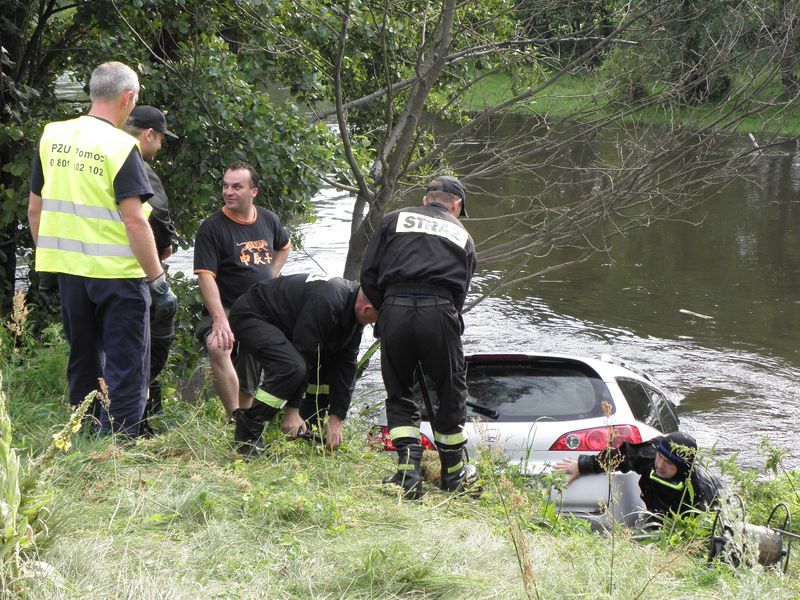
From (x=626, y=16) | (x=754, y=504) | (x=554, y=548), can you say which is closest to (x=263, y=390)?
(x=554, y=548)

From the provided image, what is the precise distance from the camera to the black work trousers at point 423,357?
18.0 feet

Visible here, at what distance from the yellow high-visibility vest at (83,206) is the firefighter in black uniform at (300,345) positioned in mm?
969

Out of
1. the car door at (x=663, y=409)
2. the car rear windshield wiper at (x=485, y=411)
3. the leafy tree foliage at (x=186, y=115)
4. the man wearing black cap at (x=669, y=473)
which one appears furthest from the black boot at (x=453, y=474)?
the leafy tree foliage at (x=186, y=115)

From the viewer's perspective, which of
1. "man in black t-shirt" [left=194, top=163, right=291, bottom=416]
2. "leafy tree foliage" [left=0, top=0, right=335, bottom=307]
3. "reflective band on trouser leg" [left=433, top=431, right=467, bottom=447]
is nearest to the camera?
"reflective band on trouser leg" [left=433, top=431, right=467, bottom=447]

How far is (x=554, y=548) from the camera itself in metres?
4.32

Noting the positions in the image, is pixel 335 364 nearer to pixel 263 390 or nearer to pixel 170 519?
pixel 263 390

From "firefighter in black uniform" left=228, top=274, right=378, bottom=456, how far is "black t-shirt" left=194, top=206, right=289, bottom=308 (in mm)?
441

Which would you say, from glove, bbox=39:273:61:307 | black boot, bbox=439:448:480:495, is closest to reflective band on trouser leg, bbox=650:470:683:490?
black boot, bbox=439:448:480:495

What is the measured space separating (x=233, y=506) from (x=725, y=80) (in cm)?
635

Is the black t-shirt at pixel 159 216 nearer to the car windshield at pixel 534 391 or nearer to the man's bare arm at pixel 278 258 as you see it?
the man's bare arm at pixel 278 258

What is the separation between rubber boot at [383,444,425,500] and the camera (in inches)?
209

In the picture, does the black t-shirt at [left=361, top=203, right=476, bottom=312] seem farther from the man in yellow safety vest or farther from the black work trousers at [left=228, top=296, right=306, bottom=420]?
the man in yellow safety vest

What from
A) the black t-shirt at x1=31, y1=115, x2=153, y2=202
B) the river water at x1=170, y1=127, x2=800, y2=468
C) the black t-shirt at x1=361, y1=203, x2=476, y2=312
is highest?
the black t-shirt at x1=31, y1=115, x2=153, y2=202

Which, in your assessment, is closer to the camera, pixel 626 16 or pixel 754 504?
pixel 754 504
